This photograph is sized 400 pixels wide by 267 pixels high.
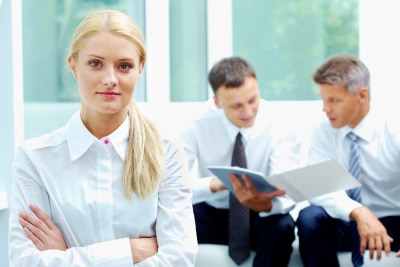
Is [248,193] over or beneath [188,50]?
beneath

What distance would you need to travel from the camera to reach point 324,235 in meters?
2.64

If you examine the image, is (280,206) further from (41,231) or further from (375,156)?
(41,231)

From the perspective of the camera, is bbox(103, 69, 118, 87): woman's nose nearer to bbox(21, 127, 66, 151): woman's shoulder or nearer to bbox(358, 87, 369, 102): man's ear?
bbox(21, 127, 66, 151): woman's shoulder

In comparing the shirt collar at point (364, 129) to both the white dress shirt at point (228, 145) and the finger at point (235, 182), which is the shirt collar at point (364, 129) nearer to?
the white dress shirt at point (228, 145)

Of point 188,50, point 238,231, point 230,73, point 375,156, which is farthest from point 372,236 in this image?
point 188,50

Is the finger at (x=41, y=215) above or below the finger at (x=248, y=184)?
above

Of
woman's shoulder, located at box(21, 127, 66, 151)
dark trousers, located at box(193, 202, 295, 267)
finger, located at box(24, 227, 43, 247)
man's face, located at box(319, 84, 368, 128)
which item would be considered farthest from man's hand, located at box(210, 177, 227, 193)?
finger, located at box(24, 227, 43, 247)

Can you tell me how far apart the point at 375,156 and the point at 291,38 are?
1197 mm

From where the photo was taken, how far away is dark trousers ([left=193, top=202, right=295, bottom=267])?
2633 mm

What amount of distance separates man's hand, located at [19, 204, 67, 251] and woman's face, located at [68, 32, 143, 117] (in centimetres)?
32

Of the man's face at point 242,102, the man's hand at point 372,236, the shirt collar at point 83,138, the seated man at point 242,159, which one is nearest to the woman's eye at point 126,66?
the shirt collar at point 83,138

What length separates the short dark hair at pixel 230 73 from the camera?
9.37 feet

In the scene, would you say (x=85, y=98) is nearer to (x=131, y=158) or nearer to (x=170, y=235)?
(x=131, y=158)

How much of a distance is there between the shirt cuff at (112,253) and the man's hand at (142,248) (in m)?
0.02
